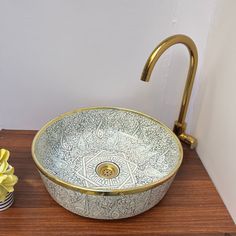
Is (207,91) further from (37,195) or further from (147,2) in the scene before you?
(37,195)

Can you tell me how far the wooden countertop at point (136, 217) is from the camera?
58 centimetres

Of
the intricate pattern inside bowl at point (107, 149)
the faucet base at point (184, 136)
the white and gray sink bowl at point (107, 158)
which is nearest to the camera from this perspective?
the white and gray sink bowl at point (107, 158)

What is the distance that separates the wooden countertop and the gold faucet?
148 mm

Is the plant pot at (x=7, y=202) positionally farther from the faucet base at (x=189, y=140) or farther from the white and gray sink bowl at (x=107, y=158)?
the faucet base at (x=189, y=140)

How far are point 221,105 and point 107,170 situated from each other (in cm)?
31

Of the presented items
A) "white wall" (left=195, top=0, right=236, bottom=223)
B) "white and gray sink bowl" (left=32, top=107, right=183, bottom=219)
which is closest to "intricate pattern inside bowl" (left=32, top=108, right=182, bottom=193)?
"white and gray sink bowl" (left=32, top=107, right=183, bottom=219)

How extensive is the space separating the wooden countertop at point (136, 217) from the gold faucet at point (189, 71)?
15 centimetres

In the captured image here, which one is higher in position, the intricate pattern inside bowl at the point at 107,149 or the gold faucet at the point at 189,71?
the gold faucet at the point at 189,71

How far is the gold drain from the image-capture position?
71 cm

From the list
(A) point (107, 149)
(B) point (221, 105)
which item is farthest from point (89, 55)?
(B) point (221, 105)

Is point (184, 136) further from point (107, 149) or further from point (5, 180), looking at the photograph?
point (5, 180)

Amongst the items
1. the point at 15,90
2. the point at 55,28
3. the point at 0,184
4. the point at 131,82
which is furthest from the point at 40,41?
the point at 0,184

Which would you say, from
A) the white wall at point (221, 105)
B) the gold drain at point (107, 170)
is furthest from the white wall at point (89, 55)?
the gold drain at point (107, 170)

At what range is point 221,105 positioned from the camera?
69 centimetres
